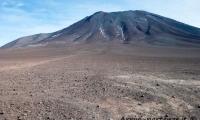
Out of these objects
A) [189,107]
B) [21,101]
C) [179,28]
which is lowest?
[189,107]

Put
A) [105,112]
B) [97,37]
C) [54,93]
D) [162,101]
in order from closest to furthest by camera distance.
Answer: [105,112]
[162,101]
[54,93]
[97,37]

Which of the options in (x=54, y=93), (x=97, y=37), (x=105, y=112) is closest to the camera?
Result: (x=105, y=112)

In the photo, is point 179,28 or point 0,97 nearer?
point 0,97

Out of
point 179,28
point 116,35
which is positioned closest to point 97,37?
point 116,35

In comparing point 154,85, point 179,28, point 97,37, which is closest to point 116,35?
point 97,37

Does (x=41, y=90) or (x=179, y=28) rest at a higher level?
(x=179, y=28)

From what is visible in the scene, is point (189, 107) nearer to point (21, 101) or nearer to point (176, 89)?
point (176, 89)
